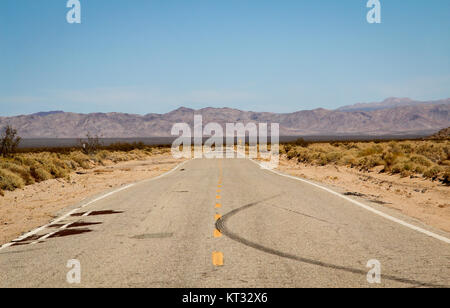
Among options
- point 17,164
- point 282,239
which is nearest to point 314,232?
point 282,239

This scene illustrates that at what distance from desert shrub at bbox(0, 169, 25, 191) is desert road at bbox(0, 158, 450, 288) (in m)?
7.45

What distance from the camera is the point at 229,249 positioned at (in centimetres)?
666

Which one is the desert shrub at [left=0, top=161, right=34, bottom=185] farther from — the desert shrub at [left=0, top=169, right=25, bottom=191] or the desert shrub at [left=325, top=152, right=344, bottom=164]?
the desert shrub at [left=325, top=152, right=344, bottom=164]

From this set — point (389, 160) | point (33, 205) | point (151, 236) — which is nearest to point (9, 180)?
point (33, 205)

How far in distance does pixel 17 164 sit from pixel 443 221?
64.3 ft

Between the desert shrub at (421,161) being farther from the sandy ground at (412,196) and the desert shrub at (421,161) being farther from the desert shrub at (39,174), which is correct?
the desert shrub at (39,174)

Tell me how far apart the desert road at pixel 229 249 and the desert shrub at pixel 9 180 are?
24.4 ft

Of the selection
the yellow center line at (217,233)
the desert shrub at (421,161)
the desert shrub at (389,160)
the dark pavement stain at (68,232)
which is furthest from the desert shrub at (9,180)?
the desert shrub at (421,161)

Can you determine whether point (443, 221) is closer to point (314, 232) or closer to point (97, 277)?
point (314, 232)

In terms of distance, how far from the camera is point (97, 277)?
17.8ft

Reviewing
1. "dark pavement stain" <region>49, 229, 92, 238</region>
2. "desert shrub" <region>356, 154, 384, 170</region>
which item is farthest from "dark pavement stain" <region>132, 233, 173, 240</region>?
"desert shrub" <region>356, 154, 384, 170</region>
